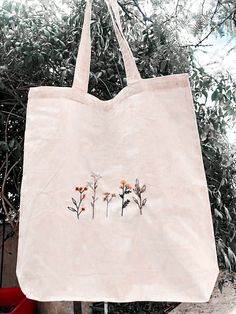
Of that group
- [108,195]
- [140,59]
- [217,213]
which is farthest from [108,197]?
[140,59]

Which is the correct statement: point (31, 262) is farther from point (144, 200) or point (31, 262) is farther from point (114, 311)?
point (114, 311)

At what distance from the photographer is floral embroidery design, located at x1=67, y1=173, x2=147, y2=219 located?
1.69 ft

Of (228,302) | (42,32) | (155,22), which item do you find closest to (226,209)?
(228,302)

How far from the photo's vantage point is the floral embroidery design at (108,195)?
1.69 ft

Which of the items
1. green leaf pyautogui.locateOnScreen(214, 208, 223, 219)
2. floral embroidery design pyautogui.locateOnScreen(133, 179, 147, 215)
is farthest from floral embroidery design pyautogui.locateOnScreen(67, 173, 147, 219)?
green leaf pyautogui.locateOnScreen(214, 208, 223, 219)

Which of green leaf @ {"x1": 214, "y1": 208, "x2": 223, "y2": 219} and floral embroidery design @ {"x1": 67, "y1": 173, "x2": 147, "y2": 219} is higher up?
floral embroidery design @ {"x1": 67, "y1": 173, "x2": 147, "y2": 219}

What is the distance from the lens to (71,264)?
520 millimetres

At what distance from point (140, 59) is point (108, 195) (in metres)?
A: 0.52

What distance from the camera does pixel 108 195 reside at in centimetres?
53

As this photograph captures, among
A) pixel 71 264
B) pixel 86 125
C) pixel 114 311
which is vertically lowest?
pixel 114 311

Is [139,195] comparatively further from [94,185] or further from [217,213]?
[217,213]

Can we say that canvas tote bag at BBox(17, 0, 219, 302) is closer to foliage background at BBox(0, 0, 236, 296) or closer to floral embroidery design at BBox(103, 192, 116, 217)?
floral embroidery design at BBox(103, 192, 116, 217)

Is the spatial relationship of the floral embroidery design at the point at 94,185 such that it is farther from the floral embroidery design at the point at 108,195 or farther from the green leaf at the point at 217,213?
the green leaf at the point at 217,213

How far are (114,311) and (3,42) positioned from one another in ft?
2.83
